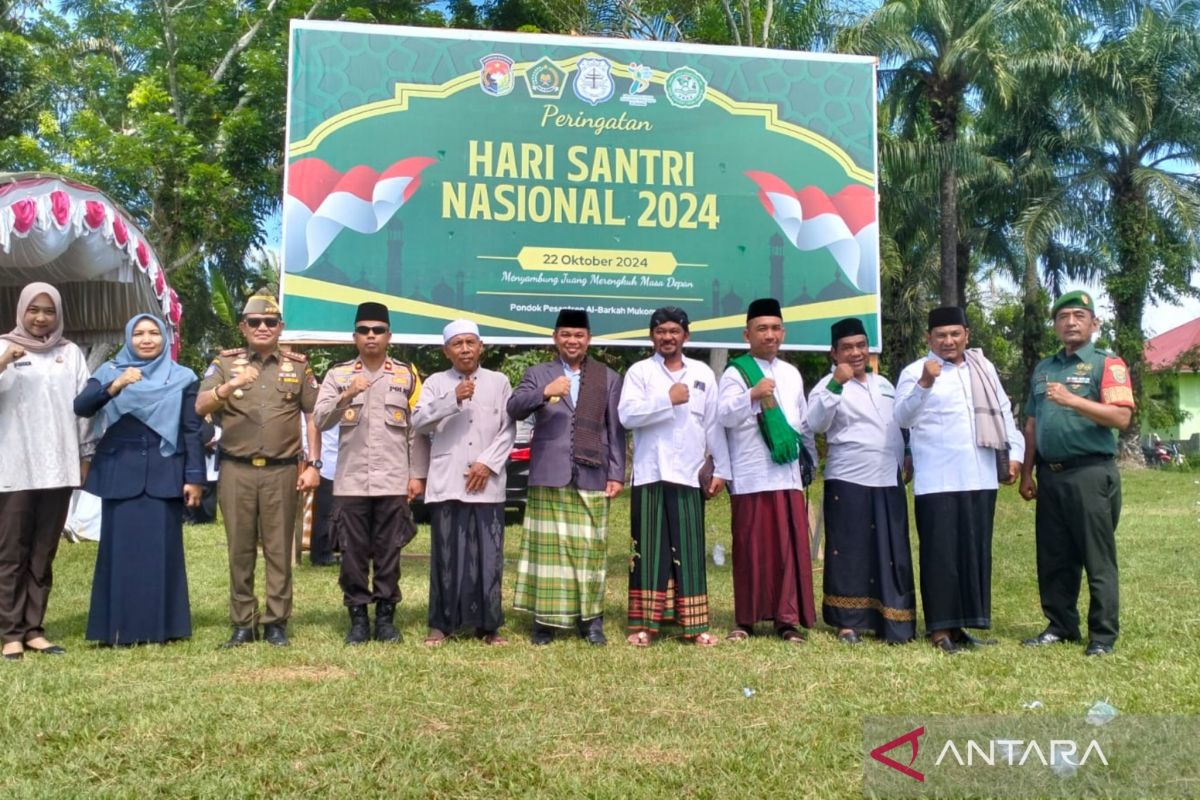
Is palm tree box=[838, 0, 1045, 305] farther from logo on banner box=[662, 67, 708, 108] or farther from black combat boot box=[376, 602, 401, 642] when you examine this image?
black combat boot box=[376, 602, 401, 642]

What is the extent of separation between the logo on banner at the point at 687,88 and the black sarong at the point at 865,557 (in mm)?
3090

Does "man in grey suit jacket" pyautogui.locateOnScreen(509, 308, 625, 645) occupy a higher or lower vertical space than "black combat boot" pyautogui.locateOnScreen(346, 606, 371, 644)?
higher

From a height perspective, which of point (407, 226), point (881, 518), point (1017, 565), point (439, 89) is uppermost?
point (439, 89)

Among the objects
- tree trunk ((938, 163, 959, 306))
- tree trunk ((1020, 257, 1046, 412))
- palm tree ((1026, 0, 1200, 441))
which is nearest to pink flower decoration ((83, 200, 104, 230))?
tree trunk ((938, 163, 959, 306))

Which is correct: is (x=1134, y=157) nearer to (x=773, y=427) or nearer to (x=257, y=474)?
(x=773, y=427)

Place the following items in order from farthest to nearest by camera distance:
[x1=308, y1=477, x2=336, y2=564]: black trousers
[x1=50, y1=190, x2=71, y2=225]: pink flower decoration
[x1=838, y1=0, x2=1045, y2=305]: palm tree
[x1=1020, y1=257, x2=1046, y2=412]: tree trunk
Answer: [x1=1020, y1=257, x2=1046, y2=412]: tree trunk < [x1=838, y1=0, x2=1045, y2=305]: palm tree < [x1=308, y1=477, x2=336, y2=564]: black trousers < [x1=50, y1=190, x2=71, y2=225]: pink flower decoration

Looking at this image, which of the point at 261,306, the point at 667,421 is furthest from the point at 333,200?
the point at 667,421

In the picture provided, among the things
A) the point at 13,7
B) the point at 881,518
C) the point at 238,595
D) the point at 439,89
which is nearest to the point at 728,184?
the point at 439,89

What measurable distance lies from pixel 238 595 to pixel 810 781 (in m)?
3.01

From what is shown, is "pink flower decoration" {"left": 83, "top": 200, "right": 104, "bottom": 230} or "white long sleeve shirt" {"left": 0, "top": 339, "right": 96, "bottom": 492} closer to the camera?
"white long sleeve shirt" {"left": 0, "top": 339, "right": 96, "bottom": 492}

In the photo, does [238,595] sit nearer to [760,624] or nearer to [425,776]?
[425,776]

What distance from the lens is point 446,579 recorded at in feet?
16.3

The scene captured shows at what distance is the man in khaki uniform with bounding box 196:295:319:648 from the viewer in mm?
4887

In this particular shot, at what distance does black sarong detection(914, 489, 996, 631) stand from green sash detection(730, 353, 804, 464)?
0.66 m
